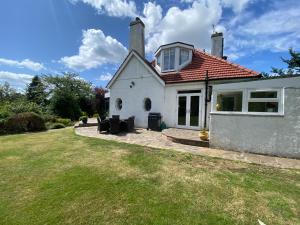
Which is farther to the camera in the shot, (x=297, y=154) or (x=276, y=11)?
(x=276, y=11)

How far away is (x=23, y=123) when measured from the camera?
586 inches

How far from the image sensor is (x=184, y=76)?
43.1 feet

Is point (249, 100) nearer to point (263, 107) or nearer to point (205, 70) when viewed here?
point (263, 107)

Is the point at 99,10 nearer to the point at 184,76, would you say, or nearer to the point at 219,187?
the point at 184,76

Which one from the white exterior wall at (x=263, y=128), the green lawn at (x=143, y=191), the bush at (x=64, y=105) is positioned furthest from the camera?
the bush at (x=64, y=105)

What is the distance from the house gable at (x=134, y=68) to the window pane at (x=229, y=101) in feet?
17.8

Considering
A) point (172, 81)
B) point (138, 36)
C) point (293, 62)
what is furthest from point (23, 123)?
point (293, 62)

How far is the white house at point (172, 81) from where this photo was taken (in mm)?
12016

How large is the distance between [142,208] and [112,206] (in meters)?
0.63

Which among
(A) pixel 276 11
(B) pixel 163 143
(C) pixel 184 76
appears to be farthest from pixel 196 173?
(A) pixel 276 11

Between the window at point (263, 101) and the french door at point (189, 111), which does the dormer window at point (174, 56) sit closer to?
the french door at point (189, 111)

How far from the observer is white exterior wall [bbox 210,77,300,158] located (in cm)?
713

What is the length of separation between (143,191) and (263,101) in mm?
6492

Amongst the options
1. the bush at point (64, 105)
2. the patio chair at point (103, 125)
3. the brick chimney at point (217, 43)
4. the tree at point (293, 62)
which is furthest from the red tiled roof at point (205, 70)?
the tree at point (293, 62)
